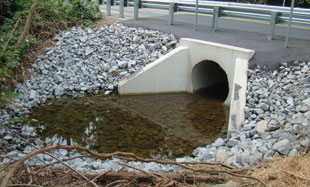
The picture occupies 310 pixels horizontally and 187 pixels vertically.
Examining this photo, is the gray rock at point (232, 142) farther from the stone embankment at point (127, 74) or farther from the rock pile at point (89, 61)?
the rock pile at point (89, 61)

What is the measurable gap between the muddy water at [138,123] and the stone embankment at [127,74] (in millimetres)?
481

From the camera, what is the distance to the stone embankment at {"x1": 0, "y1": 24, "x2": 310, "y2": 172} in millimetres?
5145

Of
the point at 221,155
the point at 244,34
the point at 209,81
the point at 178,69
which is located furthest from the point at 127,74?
the point at 221,155

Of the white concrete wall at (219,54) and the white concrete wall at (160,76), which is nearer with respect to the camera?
the white concrete wall at (219,54)

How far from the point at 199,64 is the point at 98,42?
3.29 m

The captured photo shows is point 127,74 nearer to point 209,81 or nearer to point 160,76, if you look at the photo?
point 160,76

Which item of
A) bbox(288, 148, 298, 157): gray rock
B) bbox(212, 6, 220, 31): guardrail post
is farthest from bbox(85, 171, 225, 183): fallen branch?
bbox(212, 6, 220, 31): guardrail post

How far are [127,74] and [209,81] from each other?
107 inches

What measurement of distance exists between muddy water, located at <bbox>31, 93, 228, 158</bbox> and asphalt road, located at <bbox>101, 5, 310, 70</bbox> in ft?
5.55

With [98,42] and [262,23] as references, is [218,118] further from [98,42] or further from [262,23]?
[262,23]

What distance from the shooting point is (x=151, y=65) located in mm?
9359

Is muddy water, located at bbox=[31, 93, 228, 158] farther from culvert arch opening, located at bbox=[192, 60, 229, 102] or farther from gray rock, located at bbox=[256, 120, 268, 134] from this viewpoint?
gray rock, located at bbox=[256, 120, 268, 134]

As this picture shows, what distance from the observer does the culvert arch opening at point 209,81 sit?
386 inches

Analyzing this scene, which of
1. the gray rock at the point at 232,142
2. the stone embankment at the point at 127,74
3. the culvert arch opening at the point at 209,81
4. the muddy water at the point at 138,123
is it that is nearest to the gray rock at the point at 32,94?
the stone embankment at the point at 127,74
